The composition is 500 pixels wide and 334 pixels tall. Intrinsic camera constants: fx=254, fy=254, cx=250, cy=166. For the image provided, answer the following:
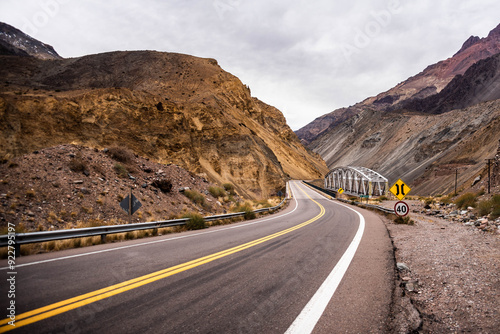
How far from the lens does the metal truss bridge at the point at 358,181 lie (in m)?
47.2

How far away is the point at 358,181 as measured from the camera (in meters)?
62.1

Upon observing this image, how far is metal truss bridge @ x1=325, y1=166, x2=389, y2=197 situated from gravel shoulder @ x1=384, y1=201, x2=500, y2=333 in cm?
3776

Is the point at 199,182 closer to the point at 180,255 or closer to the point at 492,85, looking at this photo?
the point at 180,255

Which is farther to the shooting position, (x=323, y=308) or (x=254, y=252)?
(x=254, y=252)

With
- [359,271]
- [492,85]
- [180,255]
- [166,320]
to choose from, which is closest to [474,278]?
[359,271]

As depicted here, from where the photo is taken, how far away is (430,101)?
171625 millimetres

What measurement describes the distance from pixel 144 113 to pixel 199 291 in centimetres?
2676

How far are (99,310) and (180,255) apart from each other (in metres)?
2.73

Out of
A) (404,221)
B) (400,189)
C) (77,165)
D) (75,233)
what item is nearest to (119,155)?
(77,165)

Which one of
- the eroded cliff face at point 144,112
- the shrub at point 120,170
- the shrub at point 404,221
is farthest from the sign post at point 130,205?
the eroded cliff face at point 144,112

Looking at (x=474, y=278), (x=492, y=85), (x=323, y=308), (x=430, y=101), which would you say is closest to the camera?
(x=323, y=308)

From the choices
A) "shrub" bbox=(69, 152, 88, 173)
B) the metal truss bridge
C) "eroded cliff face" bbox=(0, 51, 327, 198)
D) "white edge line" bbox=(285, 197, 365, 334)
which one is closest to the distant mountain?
"eroded cliff face" bbox=(0, 51, 327, 198)

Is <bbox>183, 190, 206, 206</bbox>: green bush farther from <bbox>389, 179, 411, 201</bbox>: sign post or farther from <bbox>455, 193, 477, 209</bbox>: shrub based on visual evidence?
<bbox>455, 193, 477, 209</bbox>: shrub

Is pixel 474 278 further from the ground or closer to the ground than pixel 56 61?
closer to the ground
